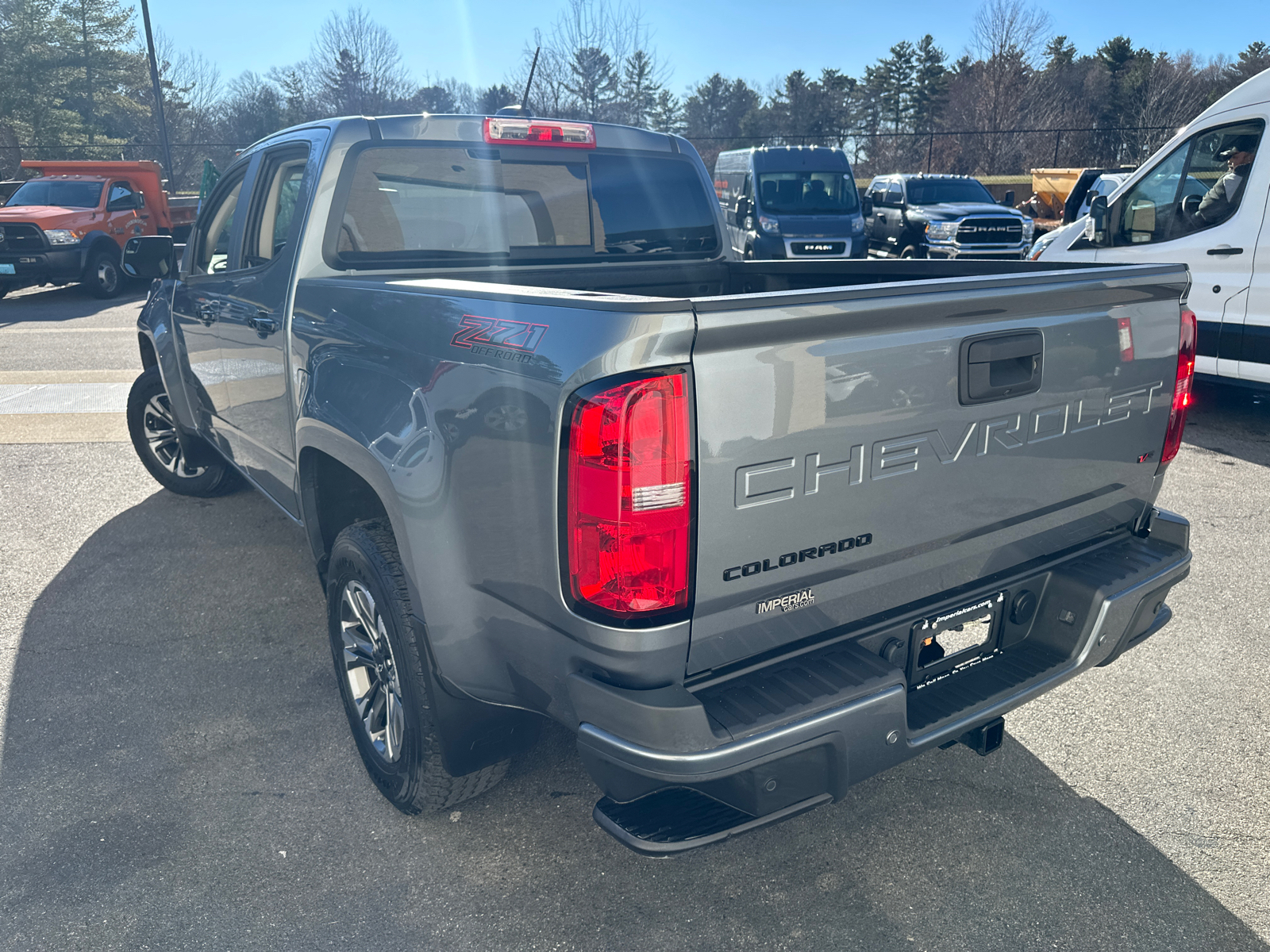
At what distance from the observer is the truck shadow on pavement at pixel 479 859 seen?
2.37 m

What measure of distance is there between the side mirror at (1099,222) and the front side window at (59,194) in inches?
624

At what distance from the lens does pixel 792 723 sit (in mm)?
1964

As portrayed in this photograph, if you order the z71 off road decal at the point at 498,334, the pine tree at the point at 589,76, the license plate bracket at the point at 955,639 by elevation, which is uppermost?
the pine tree at the point at 589,76

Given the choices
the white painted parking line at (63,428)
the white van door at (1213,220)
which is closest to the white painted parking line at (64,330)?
the white painted parking line at (63,428)

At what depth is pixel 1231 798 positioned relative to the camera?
2869mm

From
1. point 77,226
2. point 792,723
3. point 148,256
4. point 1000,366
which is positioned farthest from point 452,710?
point 77,226

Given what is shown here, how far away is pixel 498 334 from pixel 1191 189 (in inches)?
272

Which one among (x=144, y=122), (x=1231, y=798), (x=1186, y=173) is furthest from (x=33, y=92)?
(x=1231, y=798)

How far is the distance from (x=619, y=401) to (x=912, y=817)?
175cm

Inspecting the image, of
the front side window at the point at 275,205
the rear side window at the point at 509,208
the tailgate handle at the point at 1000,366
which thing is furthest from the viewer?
the front side window at the point at 275,205

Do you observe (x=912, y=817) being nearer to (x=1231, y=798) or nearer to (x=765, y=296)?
(x=1231, y=798)

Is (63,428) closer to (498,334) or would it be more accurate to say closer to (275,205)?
(275,205)

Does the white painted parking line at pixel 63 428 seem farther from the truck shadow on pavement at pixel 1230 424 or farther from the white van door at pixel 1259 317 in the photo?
the white van door at pixel 1259 317

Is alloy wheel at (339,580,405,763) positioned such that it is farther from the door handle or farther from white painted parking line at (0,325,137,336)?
white painted parking line at (0,325,137,336)
